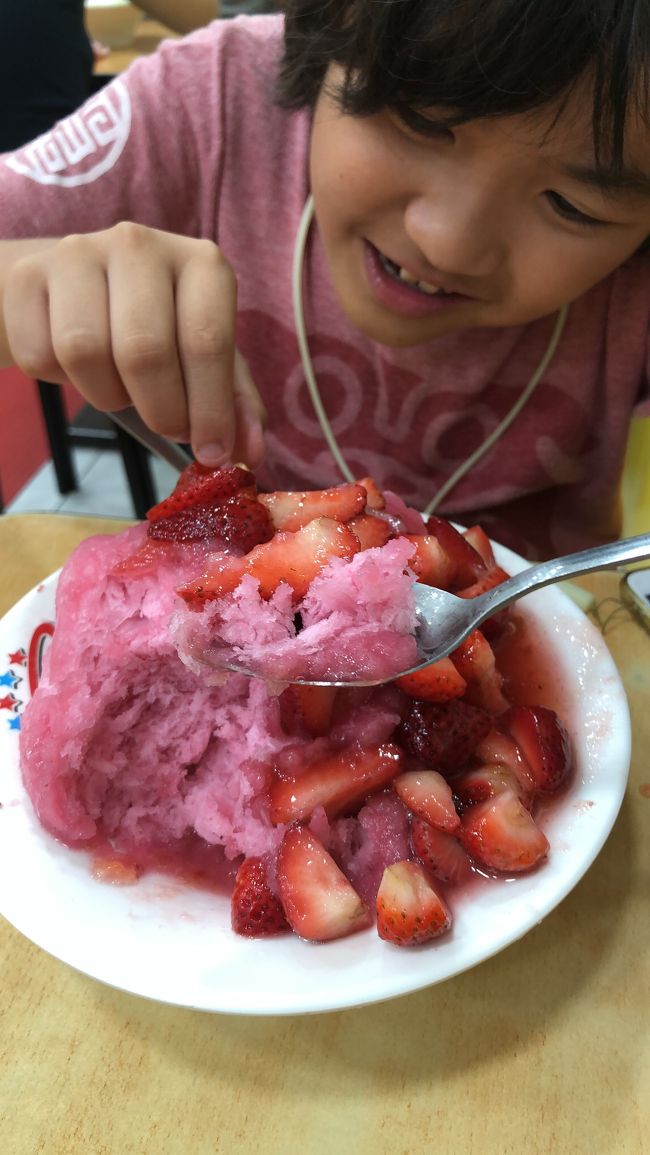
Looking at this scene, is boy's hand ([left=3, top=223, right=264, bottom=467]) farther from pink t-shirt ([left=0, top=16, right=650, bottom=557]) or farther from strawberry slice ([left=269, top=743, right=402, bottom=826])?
pink t-shirt ([left=0, top=16, right=650, bottom=557])

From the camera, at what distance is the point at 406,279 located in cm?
104

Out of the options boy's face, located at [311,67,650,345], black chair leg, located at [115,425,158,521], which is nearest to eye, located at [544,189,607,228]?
boy's face, located at [311,67,650,345]

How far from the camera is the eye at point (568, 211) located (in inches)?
33.4

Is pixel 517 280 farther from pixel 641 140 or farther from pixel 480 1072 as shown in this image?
pixel 480 1072

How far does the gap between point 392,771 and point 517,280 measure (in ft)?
1.94

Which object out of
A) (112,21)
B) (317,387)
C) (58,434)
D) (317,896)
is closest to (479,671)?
(317,896)

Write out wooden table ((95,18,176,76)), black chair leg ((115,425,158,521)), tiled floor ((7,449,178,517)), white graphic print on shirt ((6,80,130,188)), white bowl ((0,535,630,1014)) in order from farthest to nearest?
1. wooden table ((95,18,176,76))
2. tiled floor ((7,449,178,517))
3. black chair leg ((115,425,158,521))
4. white graphic print on shirt ((6,80,130,188))
5. white bowl ((0,535,630,1014))

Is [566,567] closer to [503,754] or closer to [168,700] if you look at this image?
[503,754]

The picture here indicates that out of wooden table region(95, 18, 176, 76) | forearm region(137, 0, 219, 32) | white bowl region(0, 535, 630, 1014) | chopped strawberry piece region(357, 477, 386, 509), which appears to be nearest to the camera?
white bowl region(0, 535, 630, 1014)

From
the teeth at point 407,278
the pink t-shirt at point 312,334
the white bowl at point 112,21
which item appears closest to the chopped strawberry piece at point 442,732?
the teeth at point 407,278

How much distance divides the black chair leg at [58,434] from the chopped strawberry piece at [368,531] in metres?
1.58

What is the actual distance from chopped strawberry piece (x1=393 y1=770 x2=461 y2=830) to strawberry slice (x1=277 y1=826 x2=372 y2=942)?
93mm

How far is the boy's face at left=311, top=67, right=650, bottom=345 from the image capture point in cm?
79

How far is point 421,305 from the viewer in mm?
1044
